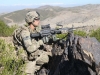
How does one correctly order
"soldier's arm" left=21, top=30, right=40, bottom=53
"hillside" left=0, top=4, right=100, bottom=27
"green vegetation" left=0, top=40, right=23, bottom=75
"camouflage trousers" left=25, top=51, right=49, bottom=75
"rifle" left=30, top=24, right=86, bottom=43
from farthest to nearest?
1. "hillside" left=0, top=4, right=100, bottom=27
2. "camouflage trousers" left=25, top=51, right=49, bottom=75
3. "rifle" left=30, top=24, right=86, bottom=43
4. "soldier's arm" left=21, top=30, right=40, bottom=53
5. "green vegetation" left=0, top=40, right=23, bottom=75

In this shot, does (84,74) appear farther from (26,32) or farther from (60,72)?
(26,32)

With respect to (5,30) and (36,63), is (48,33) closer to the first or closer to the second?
(36,63)

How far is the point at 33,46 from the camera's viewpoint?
707 cm

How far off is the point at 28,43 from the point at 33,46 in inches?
5.9

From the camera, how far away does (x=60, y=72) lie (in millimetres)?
6770

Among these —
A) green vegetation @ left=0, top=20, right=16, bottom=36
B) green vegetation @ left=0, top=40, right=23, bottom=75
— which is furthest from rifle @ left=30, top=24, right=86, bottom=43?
green vegetation @ left=0, top=20, right=16, bottom=36

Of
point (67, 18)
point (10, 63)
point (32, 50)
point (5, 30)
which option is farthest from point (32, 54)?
point (67, 18)

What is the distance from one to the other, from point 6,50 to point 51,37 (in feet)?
4.02

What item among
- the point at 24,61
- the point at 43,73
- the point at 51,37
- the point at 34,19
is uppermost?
the point at 34,19

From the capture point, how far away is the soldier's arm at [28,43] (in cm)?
702

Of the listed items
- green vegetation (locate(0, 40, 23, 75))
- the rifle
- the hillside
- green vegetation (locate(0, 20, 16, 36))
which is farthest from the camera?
the hillside

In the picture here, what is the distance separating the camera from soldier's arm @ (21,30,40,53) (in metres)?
7.02

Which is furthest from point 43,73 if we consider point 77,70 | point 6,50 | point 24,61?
point 77,70

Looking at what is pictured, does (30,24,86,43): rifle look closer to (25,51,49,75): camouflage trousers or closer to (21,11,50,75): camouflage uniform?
(21,11,50,75): camouflage uniform
